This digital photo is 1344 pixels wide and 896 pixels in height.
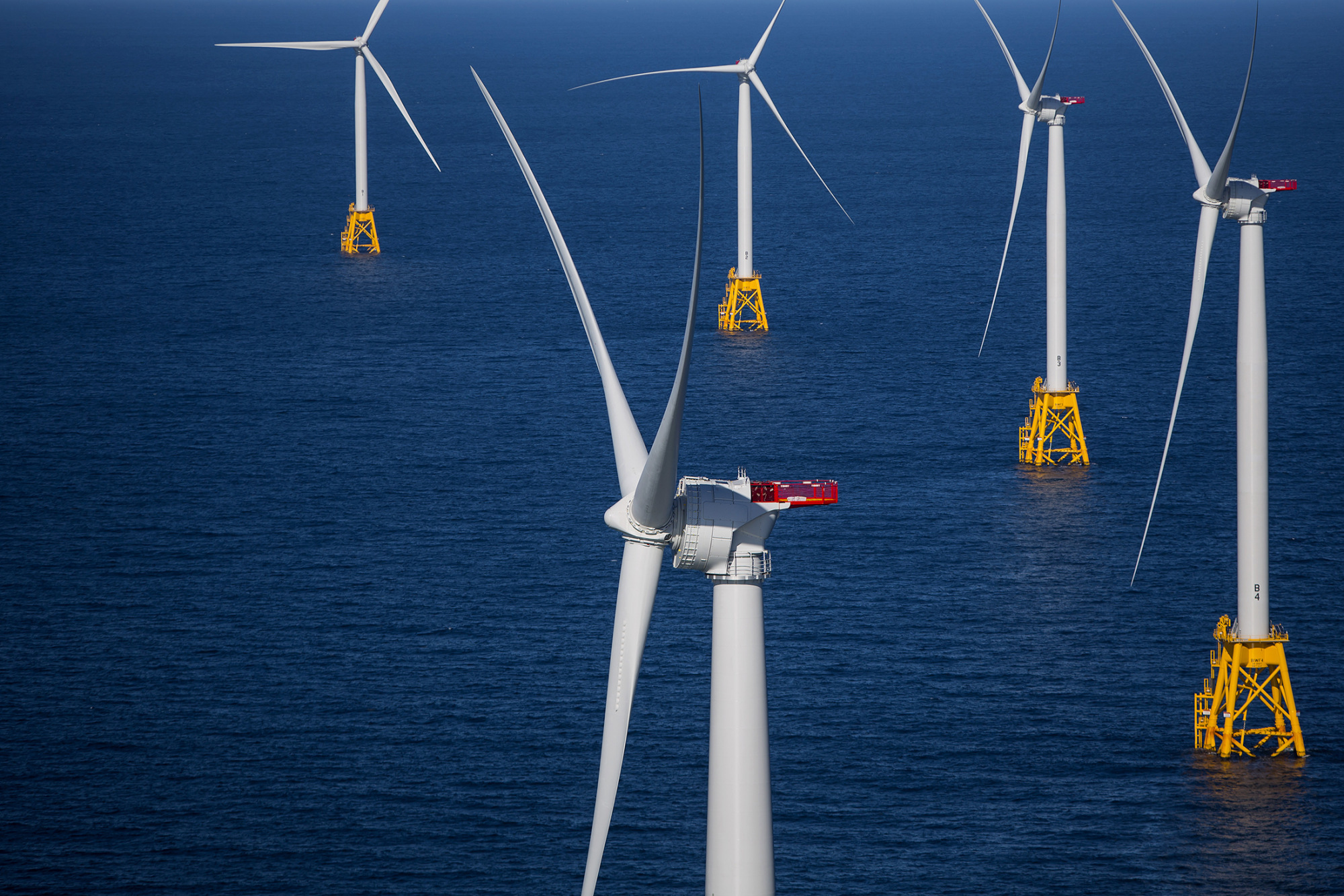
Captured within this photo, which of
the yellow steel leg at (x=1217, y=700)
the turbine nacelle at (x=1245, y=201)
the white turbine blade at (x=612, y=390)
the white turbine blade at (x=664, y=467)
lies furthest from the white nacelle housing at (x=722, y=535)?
the turbine nacelle at (x=1245, y=201)

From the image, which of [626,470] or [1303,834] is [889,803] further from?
[626,470]

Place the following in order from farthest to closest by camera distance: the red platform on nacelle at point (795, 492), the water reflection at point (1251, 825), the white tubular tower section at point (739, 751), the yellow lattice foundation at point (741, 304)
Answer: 1. the yellow lattice foundation at point (741, 304)
2. the water reflection at point (1251, 825)
3. the red platform on nacelle at point (795, 492)
4. the white tubular tower section at point (739, 751)

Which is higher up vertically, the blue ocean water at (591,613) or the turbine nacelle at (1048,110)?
the turbine nacelle at (1048,110)

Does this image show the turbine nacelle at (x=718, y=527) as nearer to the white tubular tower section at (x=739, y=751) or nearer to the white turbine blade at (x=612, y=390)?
the white tubular tower section at (x=739, y=751)

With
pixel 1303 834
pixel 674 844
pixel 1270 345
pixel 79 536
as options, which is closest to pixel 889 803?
pixel 674 844

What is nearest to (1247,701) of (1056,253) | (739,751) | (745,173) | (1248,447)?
(1248,447)

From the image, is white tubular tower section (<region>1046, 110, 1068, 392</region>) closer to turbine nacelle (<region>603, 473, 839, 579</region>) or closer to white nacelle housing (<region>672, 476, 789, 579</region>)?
turbine nacelle (<region>603, 473, 839, 579</region>)
